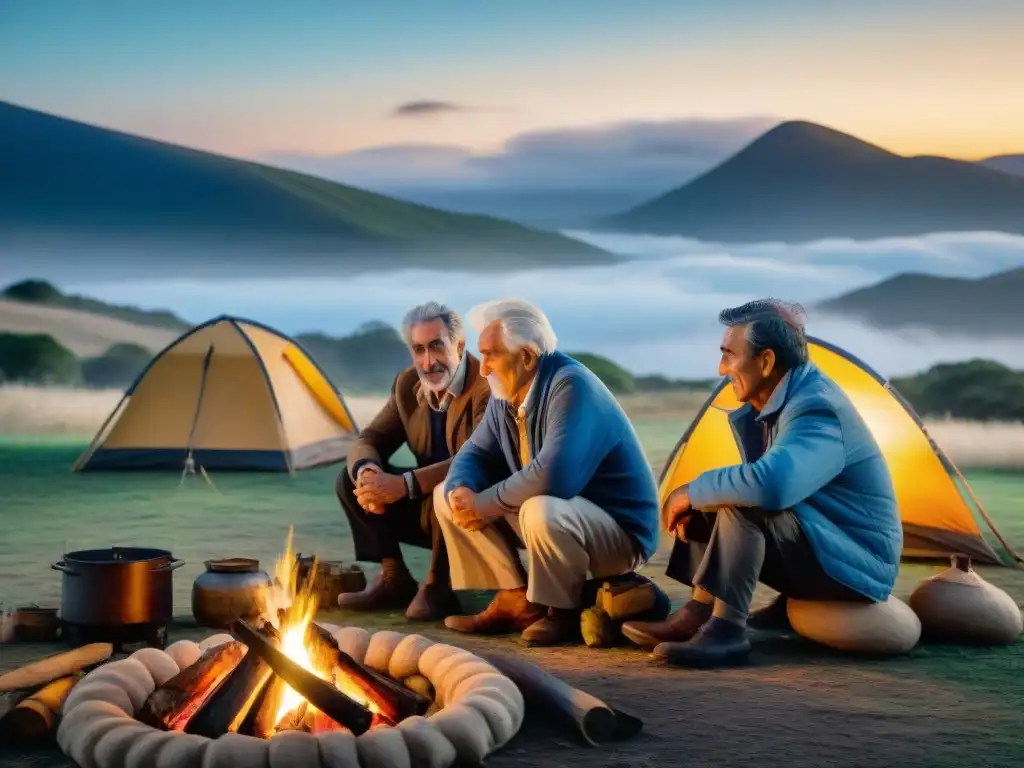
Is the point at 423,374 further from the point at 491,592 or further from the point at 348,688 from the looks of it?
the point at 348,688

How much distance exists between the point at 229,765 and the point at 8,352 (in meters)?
15.2

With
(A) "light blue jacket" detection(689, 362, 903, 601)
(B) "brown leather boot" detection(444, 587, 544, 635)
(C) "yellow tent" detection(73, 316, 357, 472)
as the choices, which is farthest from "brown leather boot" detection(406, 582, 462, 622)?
(C) "yellow tent" detection(73, 316, 357, 472)

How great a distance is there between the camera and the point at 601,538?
173 inches

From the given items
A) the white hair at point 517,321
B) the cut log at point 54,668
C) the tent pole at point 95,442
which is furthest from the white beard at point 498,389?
the tent pole at point 95,442

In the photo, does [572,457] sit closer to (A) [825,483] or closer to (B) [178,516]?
(A) [825,483]

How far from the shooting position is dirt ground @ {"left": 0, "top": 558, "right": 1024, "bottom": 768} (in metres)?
3.17

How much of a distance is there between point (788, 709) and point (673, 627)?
0.73 meters

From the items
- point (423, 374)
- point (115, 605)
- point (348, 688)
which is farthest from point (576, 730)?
point (423, 374)

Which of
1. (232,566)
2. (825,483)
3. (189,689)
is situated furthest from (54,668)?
(825,483)

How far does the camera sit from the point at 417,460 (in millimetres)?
5188

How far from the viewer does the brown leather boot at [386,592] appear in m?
5.14

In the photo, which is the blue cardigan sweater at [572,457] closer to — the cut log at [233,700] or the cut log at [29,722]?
the cut log at [233,700]

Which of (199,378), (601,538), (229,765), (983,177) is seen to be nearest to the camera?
(229,765)

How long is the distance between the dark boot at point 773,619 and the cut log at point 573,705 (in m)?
1.49
